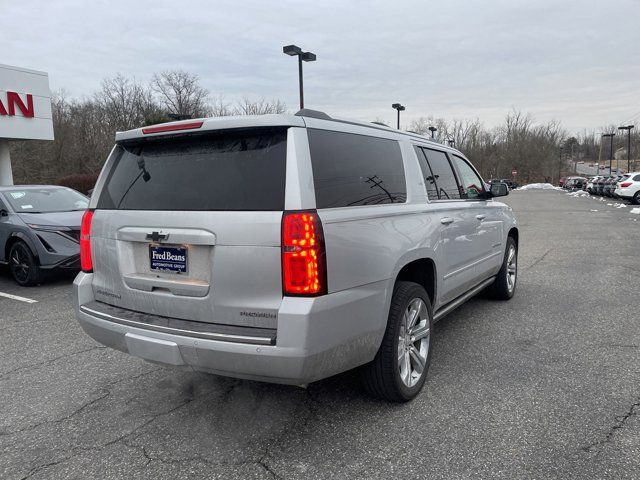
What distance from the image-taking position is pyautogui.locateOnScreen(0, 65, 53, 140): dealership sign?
1647cm

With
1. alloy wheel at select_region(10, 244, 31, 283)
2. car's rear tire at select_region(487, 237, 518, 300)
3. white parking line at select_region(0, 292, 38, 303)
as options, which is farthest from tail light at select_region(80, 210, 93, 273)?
alloy wheel at select_region(10, 244, 31, 283)

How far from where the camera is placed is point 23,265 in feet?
24.3

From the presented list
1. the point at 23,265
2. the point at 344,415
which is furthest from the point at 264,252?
the point at 23,265

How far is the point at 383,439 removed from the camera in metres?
2.87

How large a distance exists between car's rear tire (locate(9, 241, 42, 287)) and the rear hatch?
16.0 ft

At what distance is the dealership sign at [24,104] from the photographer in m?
16.5

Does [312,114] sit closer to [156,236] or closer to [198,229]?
[198,229]

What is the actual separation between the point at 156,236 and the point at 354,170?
1251 mm

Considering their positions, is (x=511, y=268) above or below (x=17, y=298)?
above

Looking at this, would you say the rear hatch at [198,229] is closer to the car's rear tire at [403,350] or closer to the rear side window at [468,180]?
the car's rear tire at [403,350]

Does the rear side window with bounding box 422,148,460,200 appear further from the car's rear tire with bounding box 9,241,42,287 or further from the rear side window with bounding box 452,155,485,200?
the car's rear tire with bounding box 9,241,42,287

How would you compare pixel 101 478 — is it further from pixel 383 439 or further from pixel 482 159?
pixel 482 159

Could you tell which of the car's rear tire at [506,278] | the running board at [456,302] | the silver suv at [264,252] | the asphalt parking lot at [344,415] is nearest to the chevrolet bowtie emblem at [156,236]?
the silver suv at [264,252]

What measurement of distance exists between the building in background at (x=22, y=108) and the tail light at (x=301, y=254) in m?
18.0
